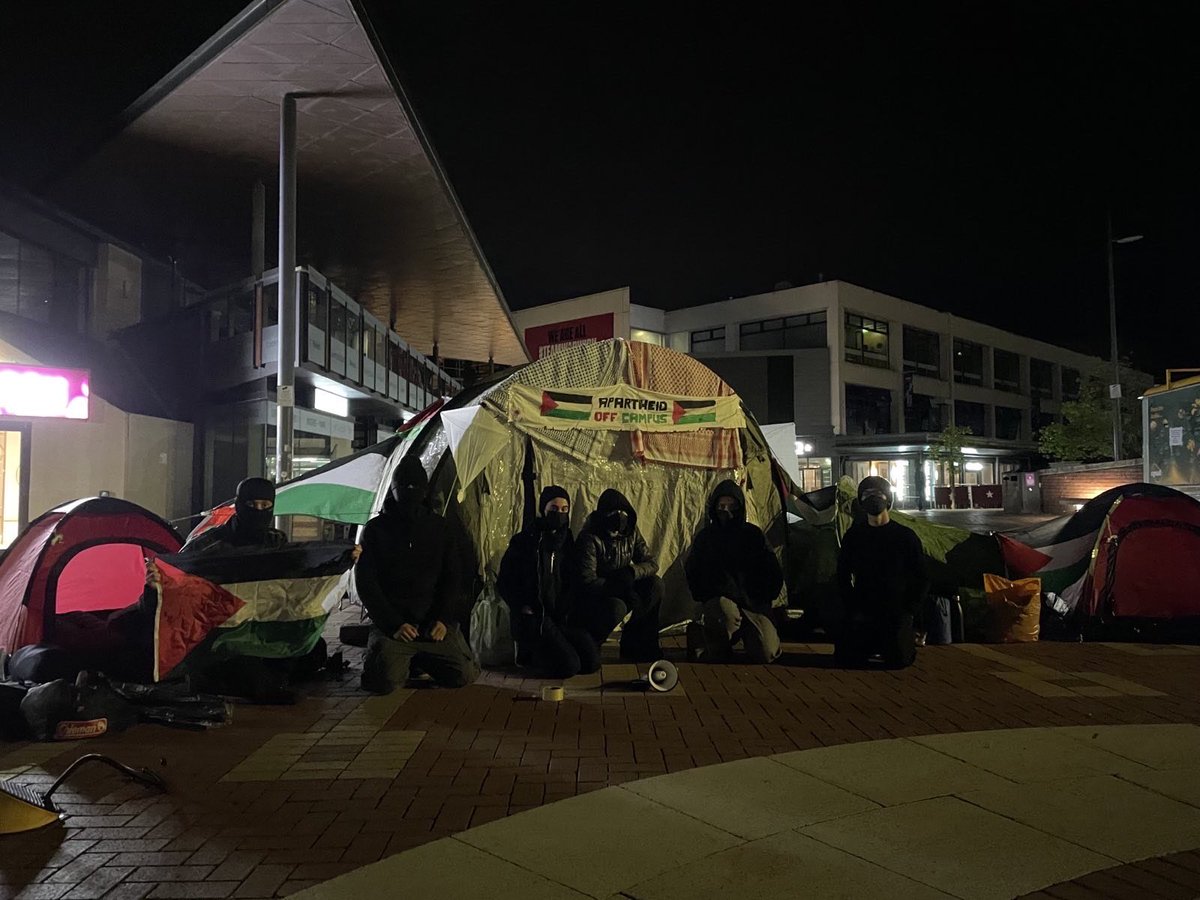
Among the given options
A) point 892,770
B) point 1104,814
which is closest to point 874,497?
point 892,770

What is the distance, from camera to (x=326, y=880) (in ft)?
10.9

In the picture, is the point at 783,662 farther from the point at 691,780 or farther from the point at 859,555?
the point at 691,780

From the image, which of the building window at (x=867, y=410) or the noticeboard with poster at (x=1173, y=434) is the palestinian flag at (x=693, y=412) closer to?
the noticeboard with poster at (x=1173, y=434)

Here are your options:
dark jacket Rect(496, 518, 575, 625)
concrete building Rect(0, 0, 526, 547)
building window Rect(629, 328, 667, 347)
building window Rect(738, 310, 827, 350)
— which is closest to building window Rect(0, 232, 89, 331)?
concrete building Rect(0, 0, 526, 547)

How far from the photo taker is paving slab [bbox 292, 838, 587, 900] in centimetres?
318

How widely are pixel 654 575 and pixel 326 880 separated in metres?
4.74

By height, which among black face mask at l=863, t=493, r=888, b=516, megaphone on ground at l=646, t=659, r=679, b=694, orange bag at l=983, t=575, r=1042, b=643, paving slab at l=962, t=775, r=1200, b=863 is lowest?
paving slab at l=962, t=775, r=1200, b=863

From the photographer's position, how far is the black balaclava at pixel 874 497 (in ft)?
24.9

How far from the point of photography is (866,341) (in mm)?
46812

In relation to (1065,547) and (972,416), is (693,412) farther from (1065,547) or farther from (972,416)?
(972,416)

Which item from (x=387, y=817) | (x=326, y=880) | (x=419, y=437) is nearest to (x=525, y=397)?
(x=419, y=437)

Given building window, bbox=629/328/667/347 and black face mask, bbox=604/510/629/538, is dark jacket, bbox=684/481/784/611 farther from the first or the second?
building window, bbox=629/328/667/347

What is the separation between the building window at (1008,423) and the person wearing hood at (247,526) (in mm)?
56320

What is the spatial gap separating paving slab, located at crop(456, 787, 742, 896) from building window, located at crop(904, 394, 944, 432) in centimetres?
4734
